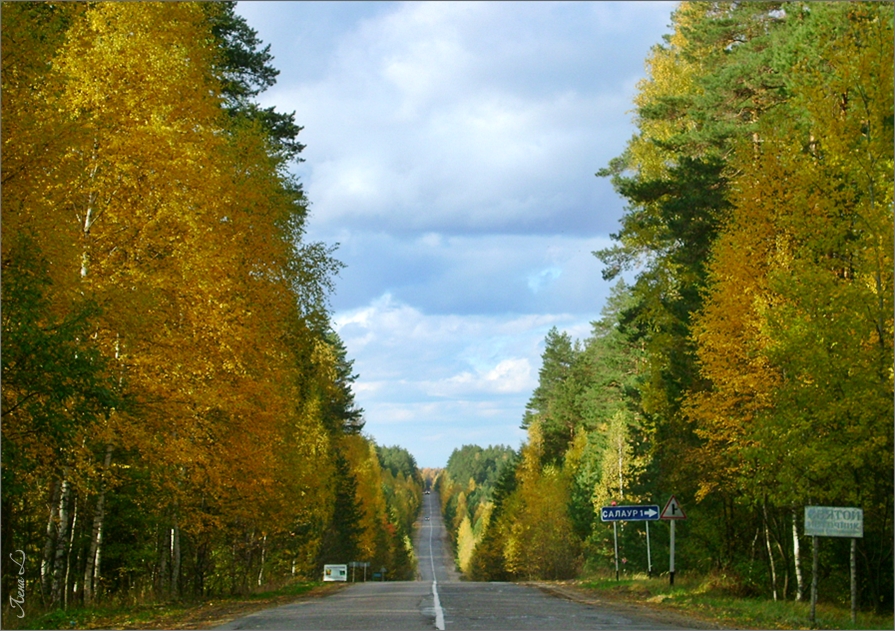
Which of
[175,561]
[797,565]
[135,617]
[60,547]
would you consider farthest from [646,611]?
[60,547]

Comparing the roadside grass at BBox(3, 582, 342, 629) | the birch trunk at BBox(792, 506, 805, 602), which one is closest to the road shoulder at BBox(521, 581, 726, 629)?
the birch trunk at BBox(792, 506, 805, 602)

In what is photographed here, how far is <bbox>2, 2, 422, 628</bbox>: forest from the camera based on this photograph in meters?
12.8

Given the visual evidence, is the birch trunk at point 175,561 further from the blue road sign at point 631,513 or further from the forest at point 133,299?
the blue road sign at point 631,513

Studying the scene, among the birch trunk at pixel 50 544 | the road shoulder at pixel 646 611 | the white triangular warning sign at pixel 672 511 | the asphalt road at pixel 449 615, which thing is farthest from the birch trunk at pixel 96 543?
the white triangular warning sign at pixel 672 511

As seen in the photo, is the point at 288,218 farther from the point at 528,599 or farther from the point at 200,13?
the point at 528,599

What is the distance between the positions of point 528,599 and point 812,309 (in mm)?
10794

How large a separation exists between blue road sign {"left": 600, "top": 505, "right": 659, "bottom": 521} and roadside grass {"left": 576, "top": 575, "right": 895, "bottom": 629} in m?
2.04

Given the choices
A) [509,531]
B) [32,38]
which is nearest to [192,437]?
[32,38]

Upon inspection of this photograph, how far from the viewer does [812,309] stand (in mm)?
17375

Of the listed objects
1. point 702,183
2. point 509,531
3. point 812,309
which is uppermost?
point 702,183

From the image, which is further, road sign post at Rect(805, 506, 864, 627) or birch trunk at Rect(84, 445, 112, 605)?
birch trunk at Rect(84, 445, 112, 605)

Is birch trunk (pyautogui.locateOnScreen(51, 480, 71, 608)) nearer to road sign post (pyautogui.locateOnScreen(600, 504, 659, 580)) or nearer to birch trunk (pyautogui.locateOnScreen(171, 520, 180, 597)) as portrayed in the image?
birch trunk (pyautogui.locateOnScreen(171, 520, 180, 597))

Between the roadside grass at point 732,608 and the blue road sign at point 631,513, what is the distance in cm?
204

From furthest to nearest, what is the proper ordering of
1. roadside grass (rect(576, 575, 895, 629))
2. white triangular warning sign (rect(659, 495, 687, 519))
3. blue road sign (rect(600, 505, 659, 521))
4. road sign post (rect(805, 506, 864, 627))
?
1. blue road sign (rect(600, 505, 659, 521))
2. white triangular warning sign (rect(659, 495, 687, 519))
3. roadside grass (rect(576, 575, 895, 629))
4. road sign post (rect(805, 506, 864, 627))
